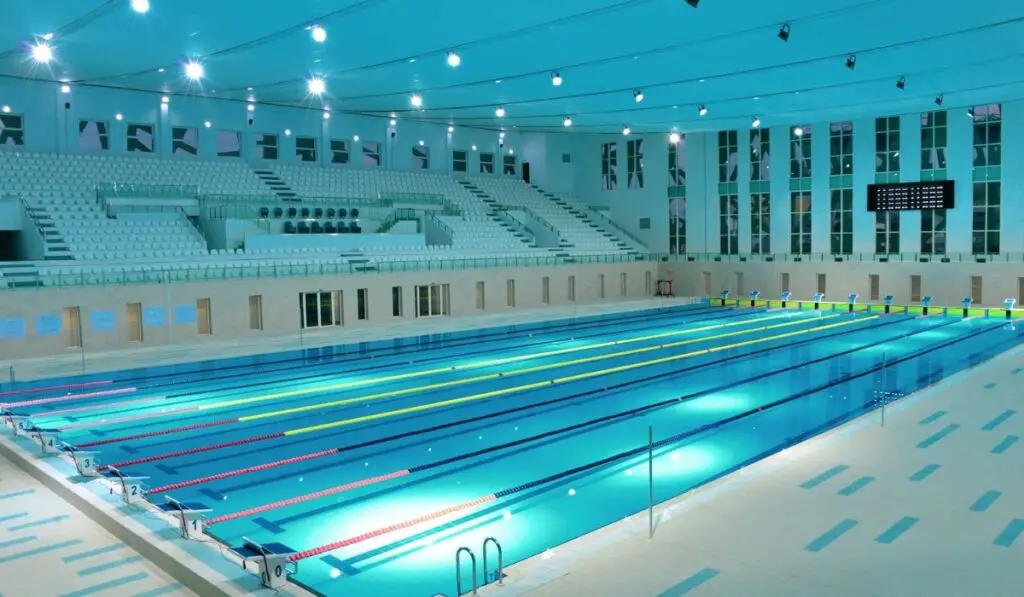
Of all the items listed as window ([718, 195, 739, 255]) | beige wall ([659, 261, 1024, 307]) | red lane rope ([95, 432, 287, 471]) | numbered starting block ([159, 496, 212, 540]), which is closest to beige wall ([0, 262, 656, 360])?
beige wall ([659, 261, 1024, 307])

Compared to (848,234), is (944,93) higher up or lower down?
higher up

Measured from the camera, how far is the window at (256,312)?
1973 centimetres

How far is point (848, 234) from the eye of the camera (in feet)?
90.4

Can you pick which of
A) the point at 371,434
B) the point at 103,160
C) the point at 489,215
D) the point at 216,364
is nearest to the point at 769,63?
the point at 371,434

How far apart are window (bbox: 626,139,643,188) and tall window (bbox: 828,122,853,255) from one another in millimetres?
7491

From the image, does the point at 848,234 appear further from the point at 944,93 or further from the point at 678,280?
the point at 944,93

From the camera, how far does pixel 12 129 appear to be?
21.7 meters

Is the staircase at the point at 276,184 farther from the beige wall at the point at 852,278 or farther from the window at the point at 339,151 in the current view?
the beige wall at the point at 852,278

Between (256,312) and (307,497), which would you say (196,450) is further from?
(256,312)

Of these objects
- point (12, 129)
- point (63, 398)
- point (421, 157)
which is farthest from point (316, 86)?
point (421, 157)

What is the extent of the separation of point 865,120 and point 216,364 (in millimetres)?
22247

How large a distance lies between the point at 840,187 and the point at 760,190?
9.45 ft

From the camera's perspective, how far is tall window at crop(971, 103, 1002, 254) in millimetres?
24375

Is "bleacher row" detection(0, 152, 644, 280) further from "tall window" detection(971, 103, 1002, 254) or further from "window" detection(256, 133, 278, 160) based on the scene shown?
"tall window" detection(971, 103, 1002, 254)
